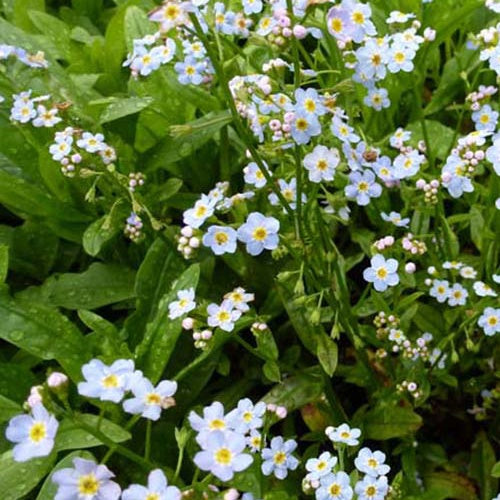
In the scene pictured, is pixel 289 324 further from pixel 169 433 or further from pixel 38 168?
pixel 38 168

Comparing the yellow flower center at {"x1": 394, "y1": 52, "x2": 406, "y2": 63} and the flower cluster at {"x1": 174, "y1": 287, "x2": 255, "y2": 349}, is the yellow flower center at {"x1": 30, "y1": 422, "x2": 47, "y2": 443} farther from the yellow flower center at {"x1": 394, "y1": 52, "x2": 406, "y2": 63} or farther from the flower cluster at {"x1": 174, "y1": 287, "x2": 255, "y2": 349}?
the yellow flower center at {"x1": 394, "y1": 52, "x2": 406, "y2": 63}

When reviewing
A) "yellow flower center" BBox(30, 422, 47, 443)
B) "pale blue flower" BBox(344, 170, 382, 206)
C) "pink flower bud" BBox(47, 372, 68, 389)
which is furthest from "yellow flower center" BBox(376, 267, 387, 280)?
"yellow flower center" BBox(30, 422, 47, 443)

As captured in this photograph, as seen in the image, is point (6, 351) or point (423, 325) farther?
point (6, 351)

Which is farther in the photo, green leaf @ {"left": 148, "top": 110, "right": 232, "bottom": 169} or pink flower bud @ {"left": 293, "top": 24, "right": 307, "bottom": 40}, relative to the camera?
green leaf @ {"left": 148, "top": 110, "right": 232, "bottom": 169}

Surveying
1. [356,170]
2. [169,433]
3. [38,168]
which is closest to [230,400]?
[169,433]

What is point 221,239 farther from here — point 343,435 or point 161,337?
point 343,435

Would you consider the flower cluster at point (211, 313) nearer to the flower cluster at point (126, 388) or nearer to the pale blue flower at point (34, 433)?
the flower cluster at point (126, 388)
